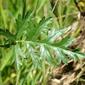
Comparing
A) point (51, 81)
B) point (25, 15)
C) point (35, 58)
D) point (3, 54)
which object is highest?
point (25, 15)

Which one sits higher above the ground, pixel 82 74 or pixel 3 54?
pixel 3 54

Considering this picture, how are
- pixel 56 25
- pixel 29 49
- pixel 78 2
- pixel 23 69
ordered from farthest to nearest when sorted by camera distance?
pixel 78 2
pixel 56 25
pixel 23 69
pixel 29 49

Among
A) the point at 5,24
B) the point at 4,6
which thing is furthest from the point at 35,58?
the point at 4,6

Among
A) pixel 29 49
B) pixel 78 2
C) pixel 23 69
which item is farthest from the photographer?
pixel 78 2

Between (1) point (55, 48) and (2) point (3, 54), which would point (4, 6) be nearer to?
(2) point (3, 54)

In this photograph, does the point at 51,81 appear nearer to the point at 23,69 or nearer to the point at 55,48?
the point at 23,69

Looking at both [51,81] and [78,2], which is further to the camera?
[78,2]
